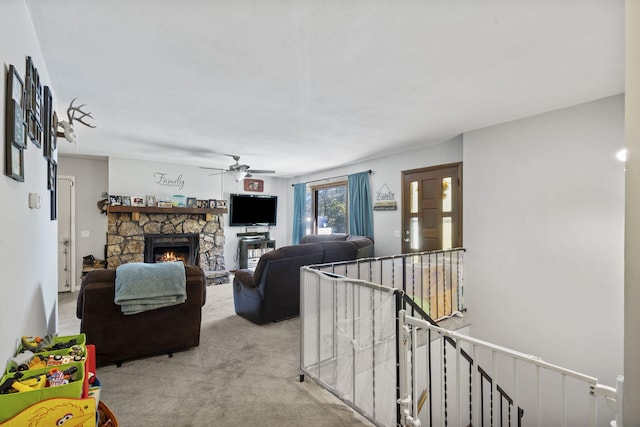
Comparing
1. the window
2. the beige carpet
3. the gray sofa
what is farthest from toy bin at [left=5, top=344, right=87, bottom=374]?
the window

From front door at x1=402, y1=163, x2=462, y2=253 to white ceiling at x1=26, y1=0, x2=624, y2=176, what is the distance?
2.93ft

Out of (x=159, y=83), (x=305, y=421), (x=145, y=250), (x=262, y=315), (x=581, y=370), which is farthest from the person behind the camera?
(x=145, y=250)

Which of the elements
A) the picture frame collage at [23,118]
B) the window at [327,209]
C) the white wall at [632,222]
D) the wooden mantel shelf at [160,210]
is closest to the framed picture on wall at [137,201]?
the wooden mantel shelf at [160,210]

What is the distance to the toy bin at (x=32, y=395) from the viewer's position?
1.05 metres

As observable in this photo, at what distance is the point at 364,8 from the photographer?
1.69m

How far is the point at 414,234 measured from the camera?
16.8 feet

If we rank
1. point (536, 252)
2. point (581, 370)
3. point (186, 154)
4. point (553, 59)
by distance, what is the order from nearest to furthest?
point (553, 59)
point (581, 370)
point (536, 252)
point (186, 154)

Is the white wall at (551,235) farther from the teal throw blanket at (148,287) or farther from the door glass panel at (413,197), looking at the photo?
the teal throw blanket at (148,287)

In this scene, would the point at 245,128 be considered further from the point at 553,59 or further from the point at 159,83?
the point at 553,59

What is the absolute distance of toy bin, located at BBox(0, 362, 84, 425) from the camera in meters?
1.05

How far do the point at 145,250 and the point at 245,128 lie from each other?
3.82 m

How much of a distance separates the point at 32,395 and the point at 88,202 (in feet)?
19.7

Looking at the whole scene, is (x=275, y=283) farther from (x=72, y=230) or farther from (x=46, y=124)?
(x=72, y=230)

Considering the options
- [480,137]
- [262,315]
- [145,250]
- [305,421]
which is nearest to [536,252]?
[480,137]
